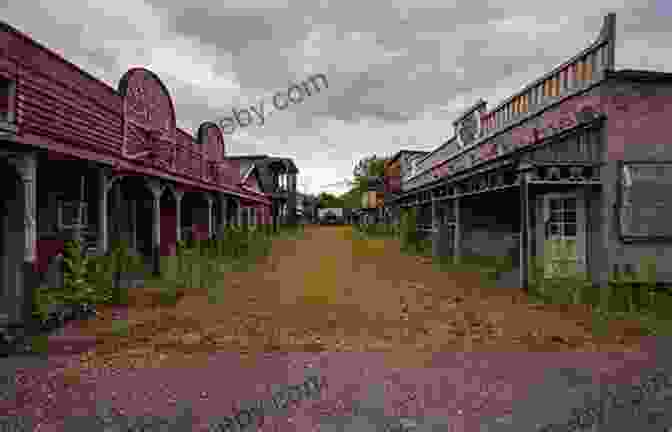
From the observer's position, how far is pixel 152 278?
31.1 ft

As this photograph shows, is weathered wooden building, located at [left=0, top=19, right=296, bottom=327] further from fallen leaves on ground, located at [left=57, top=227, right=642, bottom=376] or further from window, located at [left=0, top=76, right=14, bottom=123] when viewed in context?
fallen leaves on ground, located at [left=57, top=227, right=642, bottom=376]

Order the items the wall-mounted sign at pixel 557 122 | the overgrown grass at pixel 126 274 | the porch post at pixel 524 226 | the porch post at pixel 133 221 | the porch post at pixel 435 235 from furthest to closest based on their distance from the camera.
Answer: the porch post at pixel 435 235
the porch post at pixel 133 221
the porch post at pixel 524 226
the wall-mounted sign at pixel 557 122
the overgrown grass at pixel 126 274

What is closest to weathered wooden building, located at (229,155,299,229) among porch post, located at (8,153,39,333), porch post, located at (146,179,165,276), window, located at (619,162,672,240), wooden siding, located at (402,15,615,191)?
porch post, located at (146,179,165,276)

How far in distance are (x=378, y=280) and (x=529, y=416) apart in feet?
22.5

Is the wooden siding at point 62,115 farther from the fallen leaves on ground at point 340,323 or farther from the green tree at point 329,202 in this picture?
the green tree at point 329,202

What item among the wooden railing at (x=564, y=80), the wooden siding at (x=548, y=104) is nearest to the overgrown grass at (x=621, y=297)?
the wooden siding at (x=548, y=104)

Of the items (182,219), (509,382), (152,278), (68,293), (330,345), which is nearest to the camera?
(509,382)

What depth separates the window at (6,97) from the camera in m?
5.76

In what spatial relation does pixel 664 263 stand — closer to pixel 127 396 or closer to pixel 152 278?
pixel 127 396

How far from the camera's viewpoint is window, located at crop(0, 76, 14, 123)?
227 inches

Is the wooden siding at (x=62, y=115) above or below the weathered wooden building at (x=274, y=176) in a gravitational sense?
below

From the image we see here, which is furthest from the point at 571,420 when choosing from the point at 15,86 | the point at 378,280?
the point at 15,86

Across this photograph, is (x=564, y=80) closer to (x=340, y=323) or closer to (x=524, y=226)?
(x=524, y=226)

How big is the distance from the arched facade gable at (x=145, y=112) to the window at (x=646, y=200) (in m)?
11.7
